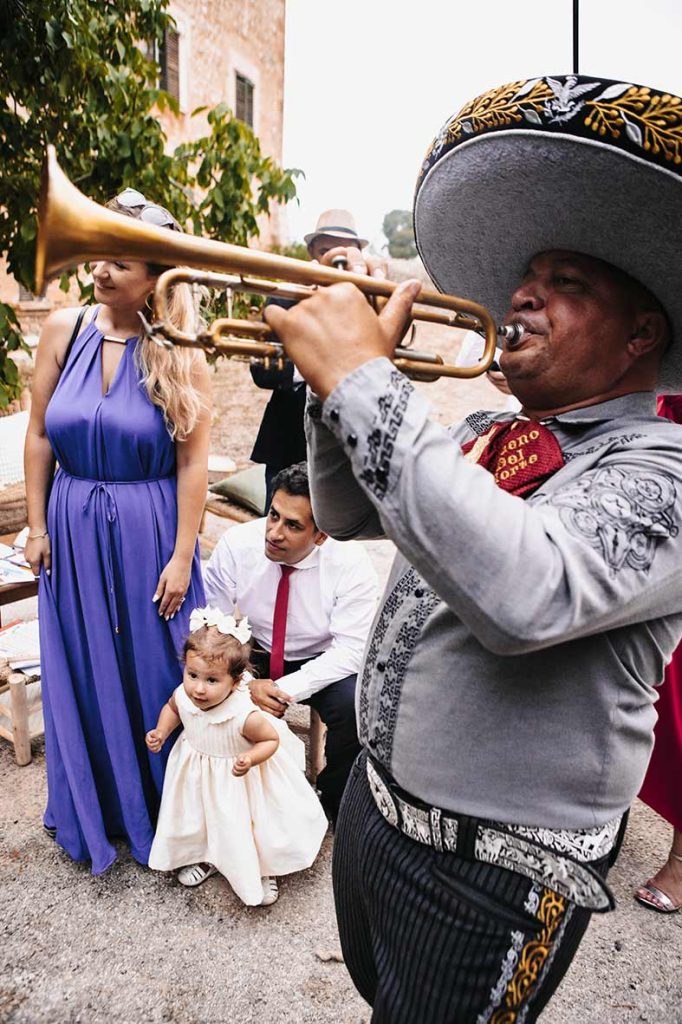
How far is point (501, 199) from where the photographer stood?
4.38 feet

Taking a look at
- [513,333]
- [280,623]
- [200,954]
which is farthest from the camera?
[280,623]

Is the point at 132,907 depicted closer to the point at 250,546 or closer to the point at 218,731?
the point at 218,731

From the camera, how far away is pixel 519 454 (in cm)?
122

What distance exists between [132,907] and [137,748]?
0.55 m

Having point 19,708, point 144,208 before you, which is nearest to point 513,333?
point 144,208

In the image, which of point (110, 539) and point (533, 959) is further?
point (110, 539)

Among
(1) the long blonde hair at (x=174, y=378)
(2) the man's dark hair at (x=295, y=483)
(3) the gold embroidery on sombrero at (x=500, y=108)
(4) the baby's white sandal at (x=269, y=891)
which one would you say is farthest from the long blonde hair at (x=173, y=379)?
(4) the baby's white sandal at (x=269, y=891)

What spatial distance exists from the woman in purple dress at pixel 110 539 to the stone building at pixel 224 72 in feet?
34.5

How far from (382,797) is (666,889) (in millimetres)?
2080

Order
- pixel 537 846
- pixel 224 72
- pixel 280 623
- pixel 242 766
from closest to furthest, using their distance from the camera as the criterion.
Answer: pixel 537 846 < pixel 242 766 < pixel 280 623 < pixel 224 72

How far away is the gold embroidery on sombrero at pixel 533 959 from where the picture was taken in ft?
3.79

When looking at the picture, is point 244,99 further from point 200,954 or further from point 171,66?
point 200,954

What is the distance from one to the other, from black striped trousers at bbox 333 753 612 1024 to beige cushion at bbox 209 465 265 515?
5202 mm

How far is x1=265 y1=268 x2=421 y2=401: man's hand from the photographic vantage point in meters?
0.95
